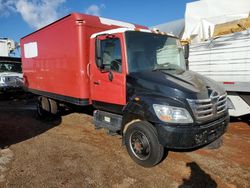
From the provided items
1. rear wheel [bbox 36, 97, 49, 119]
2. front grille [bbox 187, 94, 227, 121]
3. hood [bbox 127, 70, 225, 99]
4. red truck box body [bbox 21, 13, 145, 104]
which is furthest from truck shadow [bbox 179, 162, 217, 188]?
rear wheel [bbox 36, 97, 49, 119]

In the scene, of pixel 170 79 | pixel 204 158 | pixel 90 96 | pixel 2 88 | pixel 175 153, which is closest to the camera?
pixel 170 79

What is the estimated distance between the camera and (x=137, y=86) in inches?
194

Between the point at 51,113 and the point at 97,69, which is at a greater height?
the point at 97,69

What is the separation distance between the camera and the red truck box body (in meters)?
6.02

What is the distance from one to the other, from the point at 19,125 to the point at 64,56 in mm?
3069

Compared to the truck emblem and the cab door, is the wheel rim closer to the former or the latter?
the cab door

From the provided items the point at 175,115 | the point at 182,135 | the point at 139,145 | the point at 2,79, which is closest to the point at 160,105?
the point at 175,115

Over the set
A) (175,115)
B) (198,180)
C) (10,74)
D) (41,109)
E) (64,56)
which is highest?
(64,56)

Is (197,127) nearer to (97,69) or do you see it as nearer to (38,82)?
(97,69)

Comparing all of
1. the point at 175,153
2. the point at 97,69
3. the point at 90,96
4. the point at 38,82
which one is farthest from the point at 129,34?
the point at 38,82

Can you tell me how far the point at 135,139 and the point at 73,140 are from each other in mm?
2202

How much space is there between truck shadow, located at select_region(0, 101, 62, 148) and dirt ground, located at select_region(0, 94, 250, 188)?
3 centimetres

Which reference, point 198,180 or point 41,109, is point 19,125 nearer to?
point 41,109

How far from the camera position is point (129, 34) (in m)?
5.20
